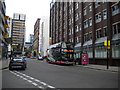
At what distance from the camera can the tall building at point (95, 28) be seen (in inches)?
1123

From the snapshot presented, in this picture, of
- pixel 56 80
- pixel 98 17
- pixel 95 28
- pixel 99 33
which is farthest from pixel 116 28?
pixel 56 80

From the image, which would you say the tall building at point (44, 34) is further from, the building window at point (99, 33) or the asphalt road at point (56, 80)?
the asphalt road at point (56, 80)

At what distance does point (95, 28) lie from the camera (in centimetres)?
3541

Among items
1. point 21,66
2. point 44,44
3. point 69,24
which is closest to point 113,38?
point 21,66

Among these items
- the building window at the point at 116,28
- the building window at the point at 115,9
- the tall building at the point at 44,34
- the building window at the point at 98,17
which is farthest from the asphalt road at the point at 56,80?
the tall building at the point at 44,34

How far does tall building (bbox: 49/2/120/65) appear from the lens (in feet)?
93.6

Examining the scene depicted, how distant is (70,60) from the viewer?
28.5 meters

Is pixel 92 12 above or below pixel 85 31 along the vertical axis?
above

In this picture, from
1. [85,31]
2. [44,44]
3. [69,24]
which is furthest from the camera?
[44,44]

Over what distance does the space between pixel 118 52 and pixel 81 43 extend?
15.0 meters

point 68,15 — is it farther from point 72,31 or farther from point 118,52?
point 118,52

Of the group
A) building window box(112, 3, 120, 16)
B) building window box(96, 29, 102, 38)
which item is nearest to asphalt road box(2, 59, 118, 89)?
building window box(112, 3, 120, 16)

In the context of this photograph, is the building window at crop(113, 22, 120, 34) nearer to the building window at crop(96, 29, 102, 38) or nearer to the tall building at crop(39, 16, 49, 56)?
the building window at crop(96, 29, 102, 38)

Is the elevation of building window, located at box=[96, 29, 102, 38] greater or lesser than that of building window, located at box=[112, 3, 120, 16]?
lesser
